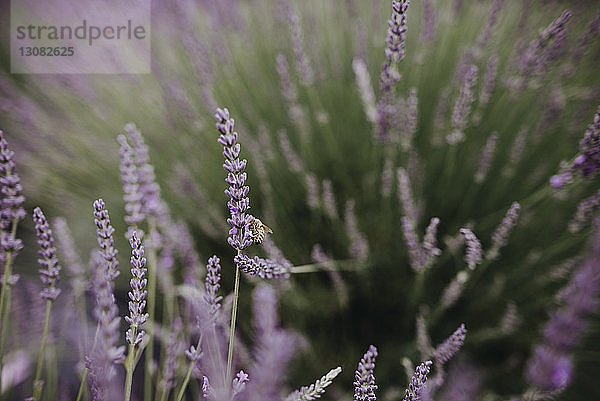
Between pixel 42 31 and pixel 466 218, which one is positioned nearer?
pixel 466 218

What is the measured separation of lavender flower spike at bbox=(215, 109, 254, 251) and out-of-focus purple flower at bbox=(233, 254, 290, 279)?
0.01 m

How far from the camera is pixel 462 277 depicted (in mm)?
510

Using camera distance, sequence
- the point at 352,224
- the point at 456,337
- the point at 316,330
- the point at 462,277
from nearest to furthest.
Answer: the point at 456,337 → the point at 462,277 → the point at 352,224 → the point at 316,330

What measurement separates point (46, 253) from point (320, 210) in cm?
56

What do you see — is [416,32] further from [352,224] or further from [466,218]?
[352,224]

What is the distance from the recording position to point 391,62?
0.49 meters

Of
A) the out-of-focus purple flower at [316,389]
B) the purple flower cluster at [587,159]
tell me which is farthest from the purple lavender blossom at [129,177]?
the purple flower cluster at [587,159]

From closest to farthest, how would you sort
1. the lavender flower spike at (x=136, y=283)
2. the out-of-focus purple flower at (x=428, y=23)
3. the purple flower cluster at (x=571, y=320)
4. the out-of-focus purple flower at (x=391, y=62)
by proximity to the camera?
the purple flower cluster at (x=571, y=320), the lavender flower spike at (x=136, y=283), the out-of-focus purple flower at (x=391, y=62), the out-of-focus purple flower at (x=428, y=23)

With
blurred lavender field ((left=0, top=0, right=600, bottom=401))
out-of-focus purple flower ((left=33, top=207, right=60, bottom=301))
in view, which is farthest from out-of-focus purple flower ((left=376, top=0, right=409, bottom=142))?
out-of-focus purple flower ((left=33, top=207, right=60, bottom=301))

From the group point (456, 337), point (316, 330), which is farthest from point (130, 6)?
point (456, 337)

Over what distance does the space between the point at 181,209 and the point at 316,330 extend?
472mm

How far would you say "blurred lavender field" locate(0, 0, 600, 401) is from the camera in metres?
0.41

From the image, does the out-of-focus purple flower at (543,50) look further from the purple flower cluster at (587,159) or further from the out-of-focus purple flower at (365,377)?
the out-of-focus purple flower at (365,377)

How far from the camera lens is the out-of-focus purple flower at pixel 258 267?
1.08ft
